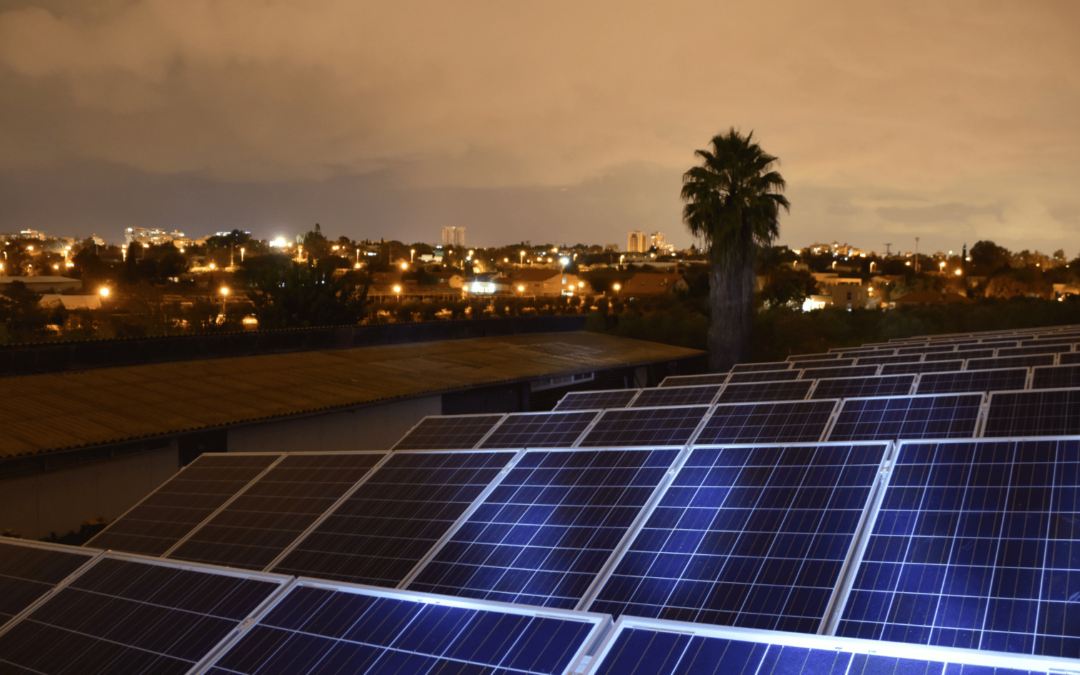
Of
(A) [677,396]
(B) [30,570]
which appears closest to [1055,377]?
(A) [677,396]

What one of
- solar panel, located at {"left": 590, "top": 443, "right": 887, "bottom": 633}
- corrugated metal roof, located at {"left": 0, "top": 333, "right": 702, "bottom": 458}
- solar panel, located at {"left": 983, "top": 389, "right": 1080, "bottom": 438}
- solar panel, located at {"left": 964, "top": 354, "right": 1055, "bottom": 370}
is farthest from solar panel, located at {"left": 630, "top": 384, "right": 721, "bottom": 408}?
solar panel, located at {"left": 590, "top": 443, "right": 887, "bottom": 633}

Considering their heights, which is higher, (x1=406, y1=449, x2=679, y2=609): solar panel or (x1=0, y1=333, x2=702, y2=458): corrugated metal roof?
(x1=406, y1=449, x2=679, y2=609): solar panel

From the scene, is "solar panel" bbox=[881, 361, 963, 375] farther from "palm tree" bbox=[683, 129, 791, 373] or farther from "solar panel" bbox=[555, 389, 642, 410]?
"palm tree" bbox=[683, 129, 791, 373]

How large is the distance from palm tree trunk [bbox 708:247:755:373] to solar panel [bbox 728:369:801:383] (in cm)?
1200

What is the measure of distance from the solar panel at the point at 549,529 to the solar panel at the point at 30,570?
2.78 metres

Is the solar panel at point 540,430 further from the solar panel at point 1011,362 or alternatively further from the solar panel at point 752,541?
the solar panel at point 1011,362

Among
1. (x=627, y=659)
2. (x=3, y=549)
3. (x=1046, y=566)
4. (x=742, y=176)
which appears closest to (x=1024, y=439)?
(x=1046, y=566)

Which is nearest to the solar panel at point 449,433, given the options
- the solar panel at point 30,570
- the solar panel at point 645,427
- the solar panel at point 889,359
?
the solar panel at point 645,427

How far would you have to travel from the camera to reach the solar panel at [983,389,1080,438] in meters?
8.31

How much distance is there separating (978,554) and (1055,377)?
29.9 ft

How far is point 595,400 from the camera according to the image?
16.6 metres

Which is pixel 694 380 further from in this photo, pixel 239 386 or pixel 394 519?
pixel 394 519

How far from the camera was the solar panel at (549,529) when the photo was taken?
571cm

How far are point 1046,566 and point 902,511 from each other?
38.3 inches
